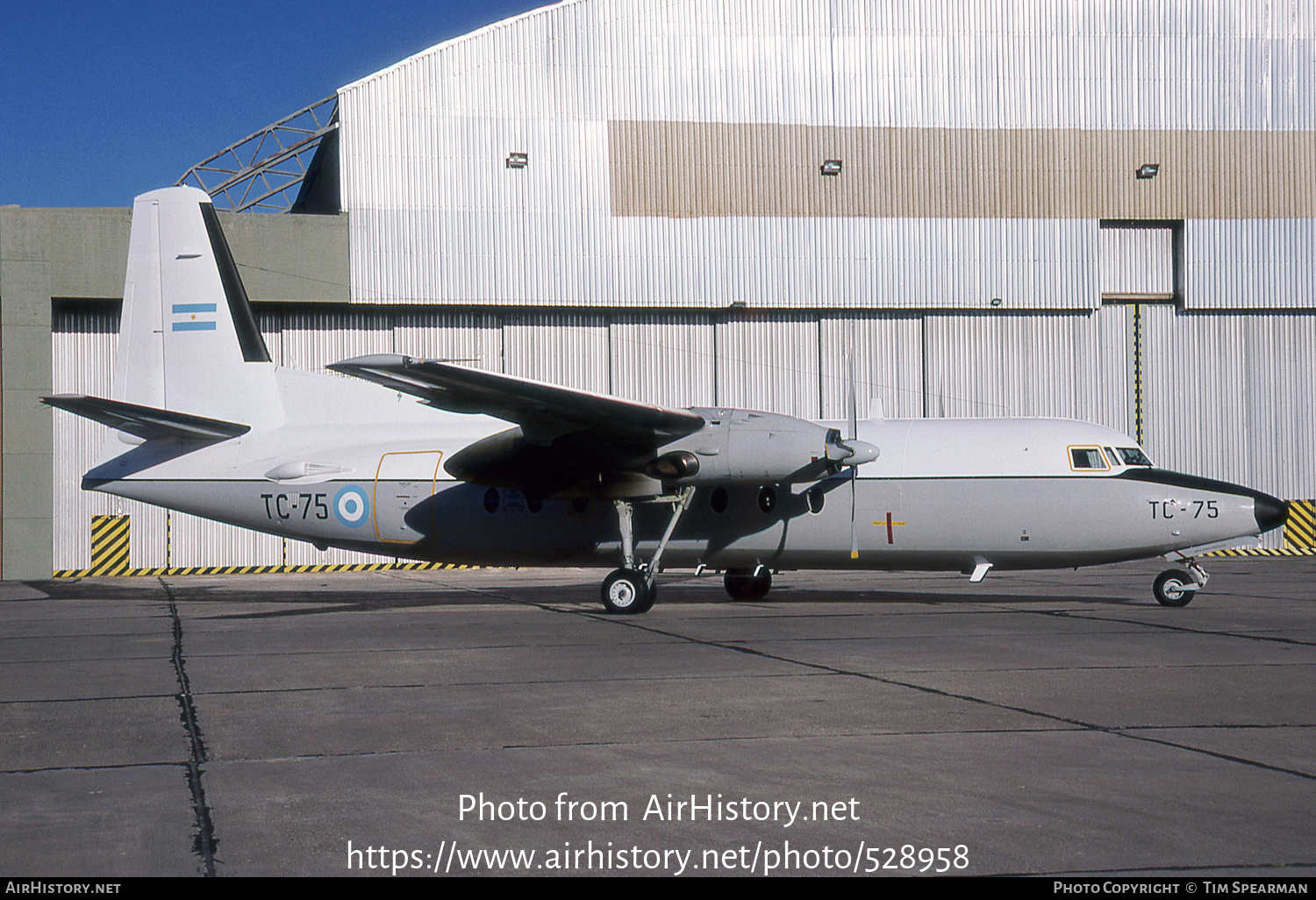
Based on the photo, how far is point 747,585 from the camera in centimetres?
2097

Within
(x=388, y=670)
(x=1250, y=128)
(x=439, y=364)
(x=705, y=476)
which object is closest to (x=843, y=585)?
(x=705, y=476)

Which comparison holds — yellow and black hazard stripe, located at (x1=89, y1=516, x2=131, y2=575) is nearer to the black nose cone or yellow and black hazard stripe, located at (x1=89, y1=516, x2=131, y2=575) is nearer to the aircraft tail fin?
the aircraft tail fin

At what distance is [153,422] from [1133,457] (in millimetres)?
15862

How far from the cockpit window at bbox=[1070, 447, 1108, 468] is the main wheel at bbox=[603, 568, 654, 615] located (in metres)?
6.93

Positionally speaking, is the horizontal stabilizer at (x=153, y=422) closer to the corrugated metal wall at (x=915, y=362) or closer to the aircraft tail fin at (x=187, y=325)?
the aircraft tail fin at (x=187, y=325)

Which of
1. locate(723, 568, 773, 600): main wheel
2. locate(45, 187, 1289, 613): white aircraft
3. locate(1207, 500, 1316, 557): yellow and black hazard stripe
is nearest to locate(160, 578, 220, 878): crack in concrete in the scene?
locate(45, 187, 1289, 613): white aircraft

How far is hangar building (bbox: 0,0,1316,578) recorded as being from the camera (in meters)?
31.5

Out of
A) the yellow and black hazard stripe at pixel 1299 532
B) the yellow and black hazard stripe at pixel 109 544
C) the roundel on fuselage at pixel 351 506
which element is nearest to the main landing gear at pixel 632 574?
the roundel on fuselage at pixel 351 506

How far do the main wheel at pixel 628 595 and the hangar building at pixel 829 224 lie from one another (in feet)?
48.3

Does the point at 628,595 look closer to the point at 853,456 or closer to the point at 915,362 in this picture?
the point at 853,456

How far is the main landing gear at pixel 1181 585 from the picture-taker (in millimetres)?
18359

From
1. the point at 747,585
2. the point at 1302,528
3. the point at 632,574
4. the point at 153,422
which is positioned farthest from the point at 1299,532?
the point at 153,422
